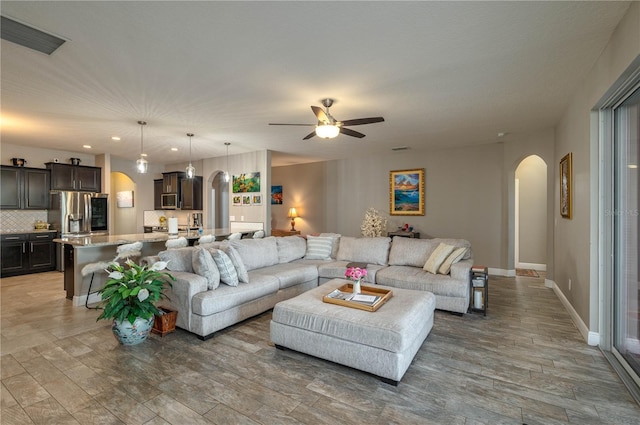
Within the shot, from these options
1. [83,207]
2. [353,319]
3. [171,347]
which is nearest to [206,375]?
[171,347]

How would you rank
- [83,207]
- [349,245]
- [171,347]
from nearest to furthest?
[171,347]
[349,245]
[83,207]

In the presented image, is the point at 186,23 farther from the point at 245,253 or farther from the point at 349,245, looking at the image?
the point at 349,245

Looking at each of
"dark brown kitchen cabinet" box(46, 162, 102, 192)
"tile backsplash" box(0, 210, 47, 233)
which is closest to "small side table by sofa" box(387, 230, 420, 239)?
"dark brown kitchen cabinet" box(46, 162, 102, 192)

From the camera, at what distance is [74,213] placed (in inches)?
263

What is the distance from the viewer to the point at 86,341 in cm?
314

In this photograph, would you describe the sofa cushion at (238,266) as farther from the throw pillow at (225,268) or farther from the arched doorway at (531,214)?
the arched doorway at (531,214)

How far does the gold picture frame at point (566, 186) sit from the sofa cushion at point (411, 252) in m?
1.68

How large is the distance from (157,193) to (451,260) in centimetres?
810

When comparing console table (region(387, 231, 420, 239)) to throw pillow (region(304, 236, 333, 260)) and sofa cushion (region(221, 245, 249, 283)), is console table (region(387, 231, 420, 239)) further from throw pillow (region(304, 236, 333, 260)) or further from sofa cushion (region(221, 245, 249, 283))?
sofa cushion (region(221, 245, 249, 283))

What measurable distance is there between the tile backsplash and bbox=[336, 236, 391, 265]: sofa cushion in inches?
262

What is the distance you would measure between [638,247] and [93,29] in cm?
453

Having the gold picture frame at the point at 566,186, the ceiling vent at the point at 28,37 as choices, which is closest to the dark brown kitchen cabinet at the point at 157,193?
the ceiling vent at the point at 28,37

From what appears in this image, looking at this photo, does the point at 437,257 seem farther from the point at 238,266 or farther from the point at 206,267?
the point at 206,267

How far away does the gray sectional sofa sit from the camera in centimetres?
327
